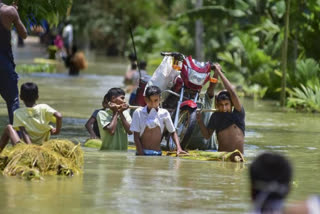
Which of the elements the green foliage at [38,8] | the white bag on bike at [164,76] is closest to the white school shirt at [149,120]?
the white bag on bike at [164,76]

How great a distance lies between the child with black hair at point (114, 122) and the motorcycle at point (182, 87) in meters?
0.65

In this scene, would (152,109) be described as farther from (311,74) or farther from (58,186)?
(311,74)

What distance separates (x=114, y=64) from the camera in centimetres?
3784

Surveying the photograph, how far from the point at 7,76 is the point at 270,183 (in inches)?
277

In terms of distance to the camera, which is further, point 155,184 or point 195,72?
point 195,72

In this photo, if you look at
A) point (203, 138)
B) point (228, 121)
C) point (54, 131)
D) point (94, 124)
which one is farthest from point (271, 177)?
point (94, 124)

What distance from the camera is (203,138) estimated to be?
1207 centimetres

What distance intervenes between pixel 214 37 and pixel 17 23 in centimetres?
2509

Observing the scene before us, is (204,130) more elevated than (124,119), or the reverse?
(124,119)

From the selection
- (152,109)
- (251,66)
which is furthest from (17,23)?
(251,66)

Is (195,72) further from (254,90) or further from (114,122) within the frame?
(254,90)

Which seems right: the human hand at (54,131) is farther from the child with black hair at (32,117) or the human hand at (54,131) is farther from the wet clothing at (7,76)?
the wet clothing at (7,76)

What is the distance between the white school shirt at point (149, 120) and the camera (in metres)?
10.9

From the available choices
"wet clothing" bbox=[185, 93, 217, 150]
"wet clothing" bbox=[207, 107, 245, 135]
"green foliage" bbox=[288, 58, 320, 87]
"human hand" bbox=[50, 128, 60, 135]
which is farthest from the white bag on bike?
"green foliage" bbox=[288, 58, 320, 87]
